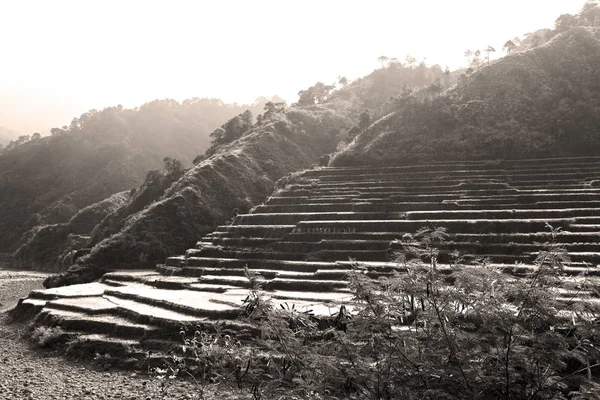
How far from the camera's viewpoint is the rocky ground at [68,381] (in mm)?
11250

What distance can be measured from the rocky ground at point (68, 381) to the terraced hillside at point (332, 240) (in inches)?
42.7

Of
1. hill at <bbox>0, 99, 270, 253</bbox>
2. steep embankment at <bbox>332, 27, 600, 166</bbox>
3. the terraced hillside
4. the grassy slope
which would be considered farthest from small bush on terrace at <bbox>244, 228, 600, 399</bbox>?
hill at <bbox>0, 99, 270, 253</bbox>

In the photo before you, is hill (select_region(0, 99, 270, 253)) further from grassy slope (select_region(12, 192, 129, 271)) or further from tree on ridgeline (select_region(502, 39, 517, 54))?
tree on ridgeline (select_region(502, 39, 517, 54))

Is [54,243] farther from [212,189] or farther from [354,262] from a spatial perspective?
[354,262]

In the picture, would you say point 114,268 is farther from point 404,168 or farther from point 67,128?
point 67,128

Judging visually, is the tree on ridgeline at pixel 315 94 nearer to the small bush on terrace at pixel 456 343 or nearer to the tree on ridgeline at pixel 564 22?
the tree on ridgeline at pixel 564 22

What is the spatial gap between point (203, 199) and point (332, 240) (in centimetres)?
1320

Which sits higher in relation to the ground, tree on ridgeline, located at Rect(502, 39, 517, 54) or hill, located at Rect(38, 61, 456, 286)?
tree on ridgeline, located at Rect(502, 39, 517, 54)

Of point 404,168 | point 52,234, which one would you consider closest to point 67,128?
point 52,234

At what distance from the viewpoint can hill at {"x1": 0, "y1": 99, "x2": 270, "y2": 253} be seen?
199 feet

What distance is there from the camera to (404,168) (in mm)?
30250

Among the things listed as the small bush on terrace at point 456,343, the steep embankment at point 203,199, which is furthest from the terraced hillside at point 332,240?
the small bush on terrace at point 456,343

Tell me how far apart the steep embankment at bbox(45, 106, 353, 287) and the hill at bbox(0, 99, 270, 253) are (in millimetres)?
29446

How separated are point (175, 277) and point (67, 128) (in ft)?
238
